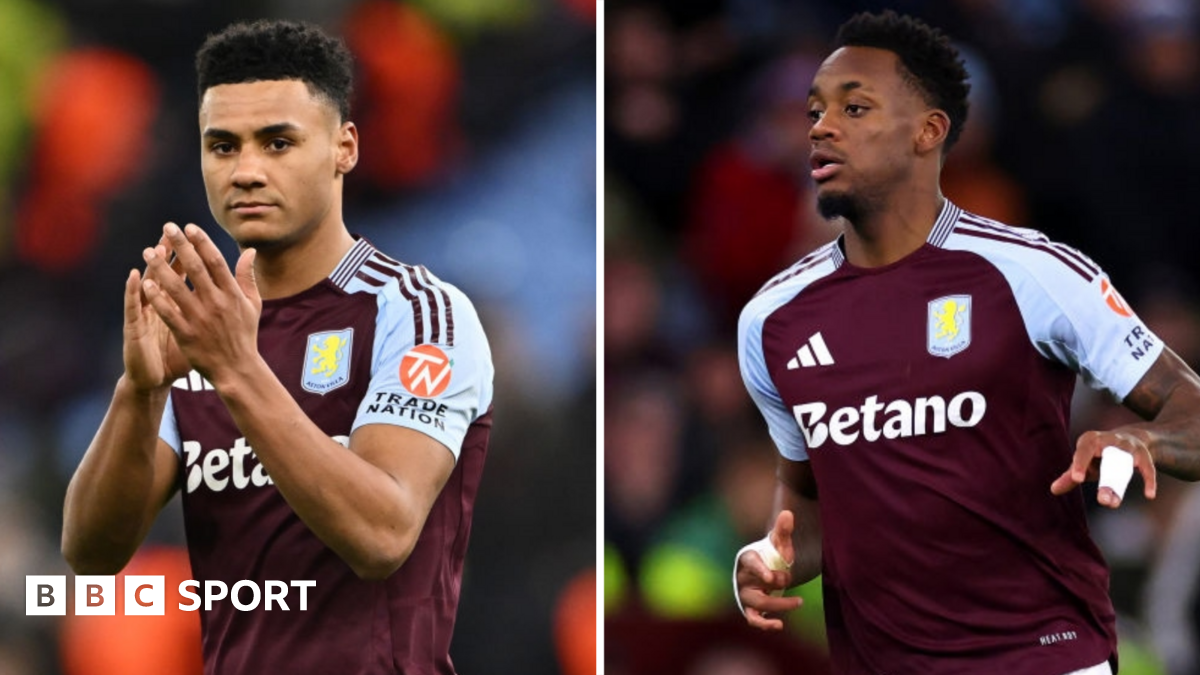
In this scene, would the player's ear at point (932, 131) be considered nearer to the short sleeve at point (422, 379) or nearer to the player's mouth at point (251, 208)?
the short sleeve at point (422, 379)

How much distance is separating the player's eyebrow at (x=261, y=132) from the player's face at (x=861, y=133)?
1125 mm

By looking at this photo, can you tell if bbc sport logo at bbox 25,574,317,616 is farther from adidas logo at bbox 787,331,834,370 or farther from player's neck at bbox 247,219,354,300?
adidas logo at bbox 787,331,834,370

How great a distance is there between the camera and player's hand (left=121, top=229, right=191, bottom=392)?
9.03ft

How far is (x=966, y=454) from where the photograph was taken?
3.10m

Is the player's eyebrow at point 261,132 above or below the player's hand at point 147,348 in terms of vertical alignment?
above

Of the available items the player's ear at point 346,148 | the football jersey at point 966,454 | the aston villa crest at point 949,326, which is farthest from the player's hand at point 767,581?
the player's ear at point 346,148

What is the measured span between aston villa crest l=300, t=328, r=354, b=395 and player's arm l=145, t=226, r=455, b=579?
0.60 ft

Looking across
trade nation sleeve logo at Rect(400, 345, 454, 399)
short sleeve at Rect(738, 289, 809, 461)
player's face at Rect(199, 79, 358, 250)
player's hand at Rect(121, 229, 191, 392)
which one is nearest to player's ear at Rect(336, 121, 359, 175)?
player's face at Rect(199, 79, 358, 250)

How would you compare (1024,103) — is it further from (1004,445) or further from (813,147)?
(1004,445)

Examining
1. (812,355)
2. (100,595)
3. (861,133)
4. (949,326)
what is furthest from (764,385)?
(100,595)

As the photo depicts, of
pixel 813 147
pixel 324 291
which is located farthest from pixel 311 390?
pixel 813 147

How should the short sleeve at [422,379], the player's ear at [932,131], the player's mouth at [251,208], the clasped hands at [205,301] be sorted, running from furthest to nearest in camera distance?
1. the player's ear at [932,131]
2. the player's mouth at [251,208]
3. the short sleeve at [422,379]
4. the clasped hands at [205,301]

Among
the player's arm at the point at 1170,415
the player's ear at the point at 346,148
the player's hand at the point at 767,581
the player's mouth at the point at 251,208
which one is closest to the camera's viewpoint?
the player's arm at the point at 1170,415

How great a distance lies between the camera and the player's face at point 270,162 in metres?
3.33
